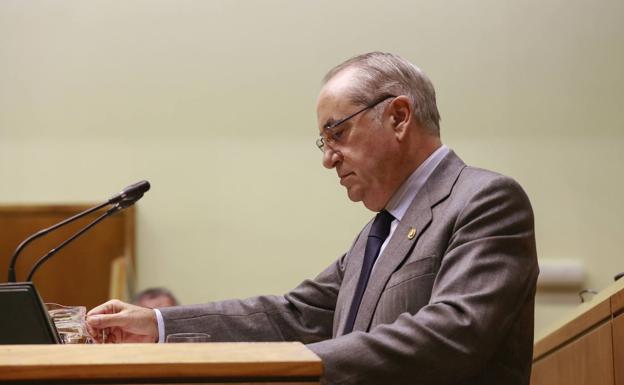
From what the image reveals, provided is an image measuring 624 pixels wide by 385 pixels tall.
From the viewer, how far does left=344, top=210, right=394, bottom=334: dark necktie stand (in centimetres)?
236

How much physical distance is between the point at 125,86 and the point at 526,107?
2406 millimetres

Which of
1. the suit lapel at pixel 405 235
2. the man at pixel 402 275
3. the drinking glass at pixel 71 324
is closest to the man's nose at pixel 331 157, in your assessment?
the man at pixel 402 275

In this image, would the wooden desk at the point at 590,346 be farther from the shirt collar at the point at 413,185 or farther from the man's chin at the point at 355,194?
the man's chin at the point at 355,194

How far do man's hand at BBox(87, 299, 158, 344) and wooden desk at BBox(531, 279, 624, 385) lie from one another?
1.28m

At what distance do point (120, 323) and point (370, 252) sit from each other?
2.17 feet

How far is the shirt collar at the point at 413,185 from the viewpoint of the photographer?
248cm

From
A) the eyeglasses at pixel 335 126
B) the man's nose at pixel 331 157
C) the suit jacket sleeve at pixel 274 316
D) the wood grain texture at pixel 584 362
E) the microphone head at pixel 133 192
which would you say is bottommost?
the wood grain texture at pixel 584 362

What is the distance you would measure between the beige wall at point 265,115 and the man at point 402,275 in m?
2.89

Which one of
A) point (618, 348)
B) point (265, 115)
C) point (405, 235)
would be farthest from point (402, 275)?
point (265, 115)

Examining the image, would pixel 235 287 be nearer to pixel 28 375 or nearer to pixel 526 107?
pixel 526 107

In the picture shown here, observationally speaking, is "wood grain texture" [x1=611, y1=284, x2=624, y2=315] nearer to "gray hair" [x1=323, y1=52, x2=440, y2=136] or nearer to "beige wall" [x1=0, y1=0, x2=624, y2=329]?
"gray hair" [x1=323, y1=52, x2=440, y2=136]

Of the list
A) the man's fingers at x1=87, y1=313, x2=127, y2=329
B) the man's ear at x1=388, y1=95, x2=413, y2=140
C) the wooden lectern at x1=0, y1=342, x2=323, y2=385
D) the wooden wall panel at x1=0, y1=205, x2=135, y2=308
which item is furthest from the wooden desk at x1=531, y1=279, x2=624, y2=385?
the wooden wall panel at x1=0, y1=205, x2=135, y2=308

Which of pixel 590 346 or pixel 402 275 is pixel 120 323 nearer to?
pixel 402 275

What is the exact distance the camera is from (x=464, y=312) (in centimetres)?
193
